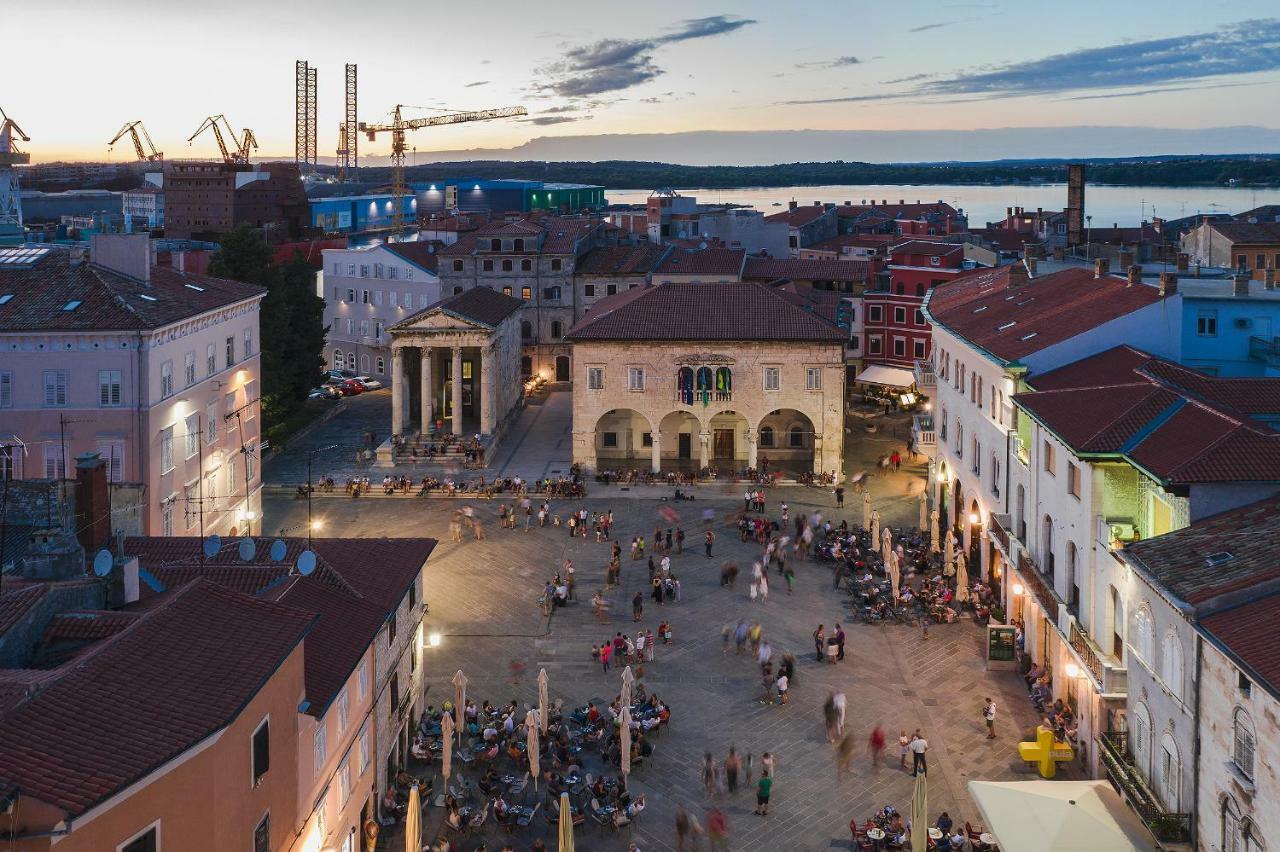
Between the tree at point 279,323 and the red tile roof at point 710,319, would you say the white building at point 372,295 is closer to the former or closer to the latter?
the tree at point 279,323

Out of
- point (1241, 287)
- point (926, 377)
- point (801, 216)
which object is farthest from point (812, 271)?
point (1241, 287)

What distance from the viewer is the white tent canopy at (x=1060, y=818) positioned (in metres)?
23.9

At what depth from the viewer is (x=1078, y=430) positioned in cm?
3250

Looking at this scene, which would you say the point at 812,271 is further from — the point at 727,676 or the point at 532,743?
the point at 532,743

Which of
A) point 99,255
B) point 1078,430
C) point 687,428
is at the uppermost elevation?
point 99,255

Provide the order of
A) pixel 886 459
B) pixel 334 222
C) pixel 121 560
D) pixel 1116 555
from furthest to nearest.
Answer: pixel 334 222, pixel 886 459, pixel 1116 555, pixel 121 560

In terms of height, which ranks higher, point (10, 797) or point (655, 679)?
point (10, 797)

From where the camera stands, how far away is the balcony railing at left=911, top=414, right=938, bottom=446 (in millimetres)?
56719

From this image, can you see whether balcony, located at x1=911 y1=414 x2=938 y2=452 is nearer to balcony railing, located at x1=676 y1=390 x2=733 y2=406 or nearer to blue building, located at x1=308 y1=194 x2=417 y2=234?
balcony railing, located at x1=676 y1=390 x2=733 y2=406

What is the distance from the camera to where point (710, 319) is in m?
66.2

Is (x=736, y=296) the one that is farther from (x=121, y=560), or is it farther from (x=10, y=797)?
(x=10, y=797)

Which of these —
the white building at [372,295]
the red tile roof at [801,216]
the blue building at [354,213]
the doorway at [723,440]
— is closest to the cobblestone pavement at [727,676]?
the doorway at [723,440]

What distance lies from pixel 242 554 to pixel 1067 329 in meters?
28.8

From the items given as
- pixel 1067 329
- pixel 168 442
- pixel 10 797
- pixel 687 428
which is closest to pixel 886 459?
pixel 687 428
